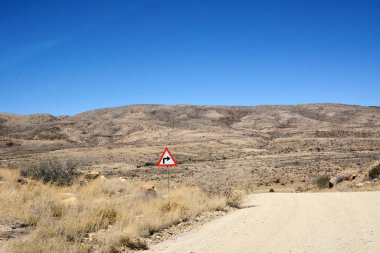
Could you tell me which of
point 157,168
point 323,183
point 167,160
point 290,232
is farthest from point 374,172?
point 157,168

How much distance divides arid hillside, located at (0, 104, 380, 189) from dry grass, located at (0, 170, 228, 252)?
457 cm

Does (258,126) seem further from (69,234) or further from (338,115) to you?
(69,234)

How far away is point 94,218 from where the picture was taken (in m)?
10.1

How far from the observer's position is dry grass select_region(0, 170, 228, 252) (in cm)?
799

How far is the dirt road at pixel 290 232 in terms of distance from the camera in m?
8.11

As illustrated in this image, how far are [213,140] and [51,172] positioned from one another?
74.8 metres

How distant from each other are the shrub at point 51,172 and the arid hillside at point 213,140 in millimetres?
6882

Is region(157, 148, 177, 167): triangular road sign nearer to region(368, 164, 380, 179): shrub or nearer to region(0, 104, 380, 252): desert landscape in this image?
region(0, 104, 380, 252): desert landscape

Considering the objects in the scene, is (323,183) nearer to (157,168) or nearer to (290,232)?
(290,232)

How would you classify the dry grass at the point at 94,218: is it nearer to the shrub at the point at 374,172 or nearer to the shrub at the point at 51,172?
the shrub at the point at 51,172

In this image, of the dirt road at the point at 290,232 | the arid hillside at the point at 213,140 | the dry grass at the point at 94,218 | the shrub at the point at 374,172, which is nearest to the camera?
the dry grass at the point at 94,218

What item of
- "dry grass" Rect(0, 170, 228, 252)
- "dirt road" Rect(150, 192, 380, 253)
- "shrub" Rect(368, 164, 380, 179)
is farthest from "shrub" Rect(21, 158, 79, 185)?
"shrub" Rect(368, 164, 380, 179)

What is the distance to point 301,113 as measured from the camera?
145m

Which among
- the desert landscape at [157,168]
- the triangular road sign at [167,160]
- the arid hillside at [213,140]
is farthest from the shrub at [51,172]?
the arid hillside at [213,140]
